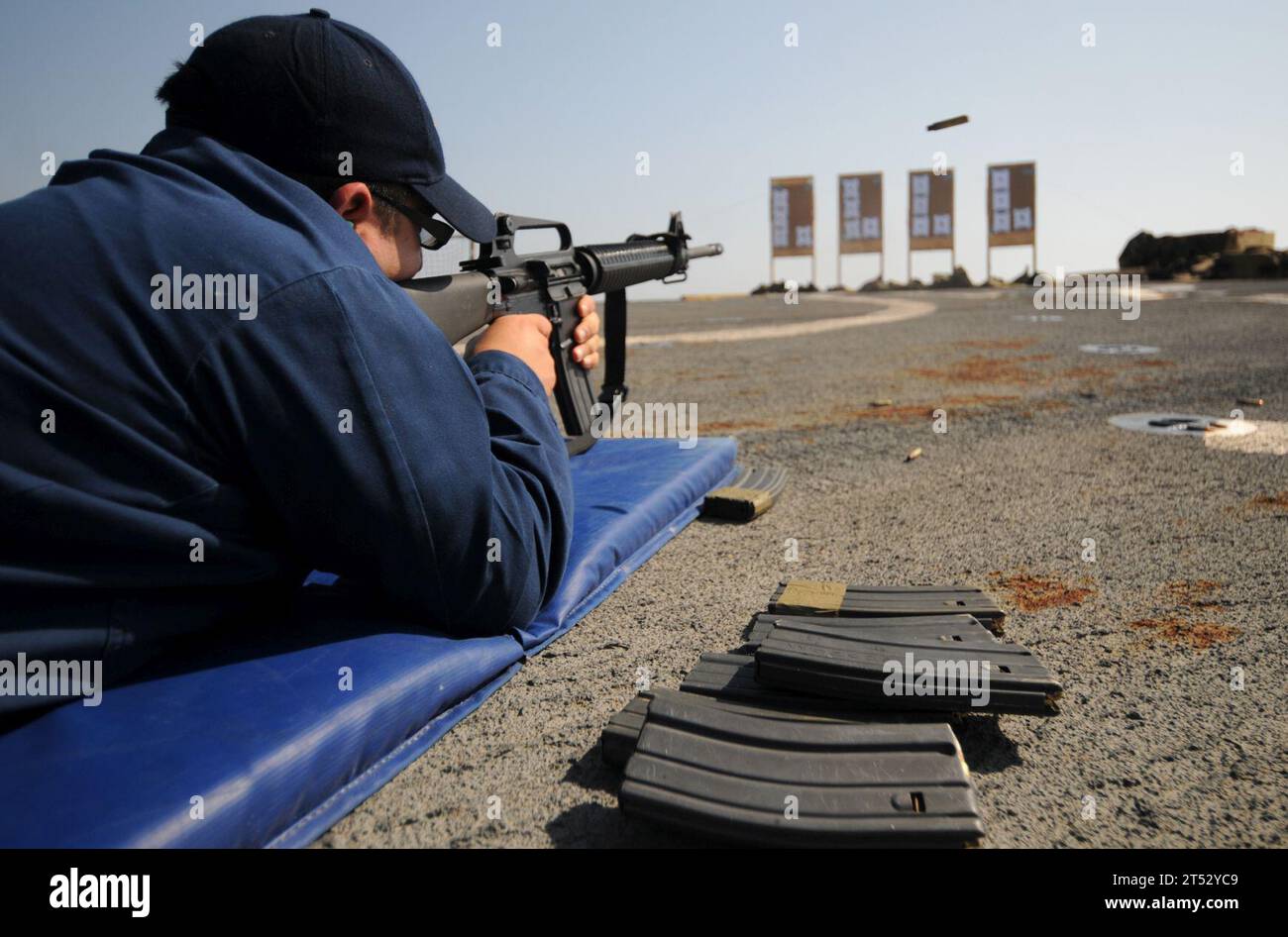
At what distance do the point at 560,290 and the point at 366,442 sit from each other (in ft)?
6.68

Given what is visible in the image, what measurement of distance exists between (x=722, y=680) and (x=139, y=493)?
1246 mm

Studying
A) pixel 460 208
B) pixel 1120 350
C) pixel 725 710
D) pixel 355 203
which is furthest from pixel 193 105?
pixel 1120 350

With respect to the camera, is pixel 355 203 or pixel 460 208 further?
pixel 460 208

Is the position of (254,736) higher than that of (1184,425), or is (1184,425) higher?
(1184,425)

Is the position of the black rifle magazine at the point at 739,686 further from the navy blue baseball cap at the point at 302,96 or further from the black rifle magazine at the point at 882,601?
the navy blue baseball cap at the point at 302,96

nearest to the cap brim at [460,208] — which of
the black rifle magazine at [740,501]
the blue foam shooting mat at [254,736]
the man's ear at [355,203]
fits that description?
the man's ear at [355,203]

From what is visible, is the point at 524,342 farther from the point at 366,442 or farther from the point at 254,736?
the point at 254,736

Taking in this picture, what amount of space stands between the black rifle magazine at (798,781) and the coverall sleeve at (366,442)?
54 cm

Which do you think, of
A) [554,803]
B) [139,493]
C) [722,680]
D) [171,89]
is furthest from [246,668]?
[171,89]

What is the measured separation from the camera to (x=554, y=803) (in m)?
1.78

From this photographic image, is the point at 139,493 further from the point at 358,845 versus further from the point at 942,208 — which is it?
the point at 942,208

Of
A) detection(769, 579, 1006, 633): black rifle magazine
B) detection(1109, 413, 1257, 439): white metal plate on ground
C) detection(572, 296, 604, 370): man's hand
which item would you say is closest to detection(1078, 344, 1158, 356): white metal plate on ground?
detection(1109, 413, 1257, 439): white metal plate on ground

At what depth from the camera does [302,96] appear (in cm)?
184
